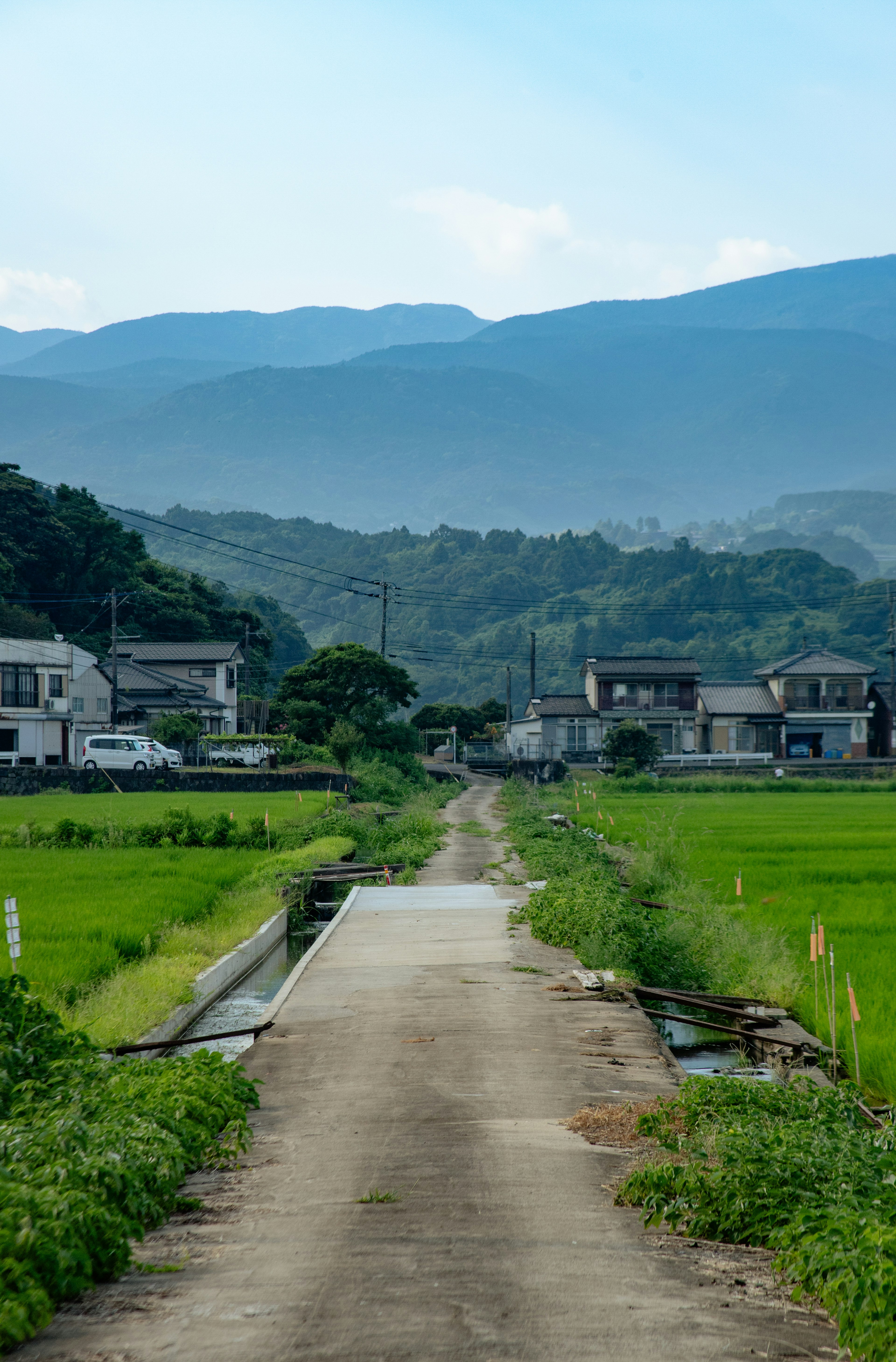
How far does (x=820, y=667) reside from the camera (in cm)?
6625

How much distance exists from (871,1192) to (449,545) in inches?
5175

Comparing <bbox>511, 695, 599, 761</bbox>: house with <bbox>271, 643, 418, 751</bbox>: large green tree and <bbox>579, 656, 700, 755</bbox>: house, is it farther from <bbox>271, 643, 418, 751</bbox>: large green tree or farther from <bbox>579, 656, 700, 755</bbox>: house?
<bbox>271, 643, 418, 751</bbox>: large green tree

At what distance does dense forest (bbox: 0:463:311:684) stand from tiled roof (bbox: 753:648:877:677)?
3772cm

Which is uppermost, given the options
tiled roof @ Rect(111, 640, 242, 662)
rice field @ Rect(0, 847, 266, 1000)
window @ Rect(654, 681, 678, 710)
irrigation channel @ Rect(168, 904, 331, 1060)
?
tiled roof @ Rect(111, 640, 242, 662)

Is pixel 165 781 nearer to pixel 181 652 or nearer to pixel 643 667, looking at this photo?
pixel 181 652

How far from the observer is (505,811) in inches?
1481

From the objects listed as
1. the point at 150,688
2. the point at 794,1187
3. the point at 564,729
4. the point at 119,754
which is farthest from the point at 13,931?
the point at 564,729

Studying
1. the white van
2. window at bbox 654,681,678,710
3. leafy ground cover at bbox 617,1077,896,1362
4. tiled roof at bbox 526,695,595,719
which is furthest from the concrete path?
window at bbox 654,681,678,710

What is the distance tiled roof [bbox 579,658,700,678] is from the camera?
6656 cm

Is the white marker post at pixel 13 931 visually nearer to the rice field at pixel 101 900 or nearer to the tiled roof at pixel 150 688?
the rice field at pixel 101 900

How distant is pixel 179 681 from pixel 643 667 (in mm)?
28143

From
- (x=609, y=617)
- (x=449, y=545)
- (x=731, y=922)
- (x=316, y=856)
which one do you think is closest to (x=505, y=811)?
(x=316, y=856)

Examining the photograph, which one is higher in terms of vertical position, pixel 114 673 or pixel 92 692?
pixel 114 673

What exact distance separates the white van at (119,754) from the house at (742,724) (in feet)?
117
